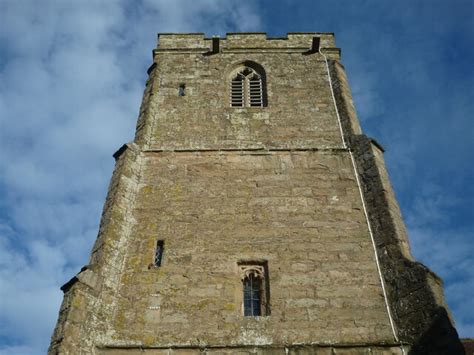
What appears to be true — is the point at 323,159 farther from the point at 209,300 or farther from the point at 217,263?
the point at 209,300

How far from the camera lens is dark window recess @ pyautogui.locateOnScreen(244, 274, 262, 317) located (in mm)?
8172

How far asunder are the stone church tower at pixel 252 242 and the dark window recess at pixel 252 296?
20mm

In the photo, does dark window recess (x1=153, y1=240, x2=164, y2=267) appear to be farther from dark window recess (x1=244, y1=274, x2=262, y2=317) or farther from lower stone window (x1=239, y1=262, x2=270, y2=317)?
dark window recess (x1=244, y1=274, x2=262, y2=317)

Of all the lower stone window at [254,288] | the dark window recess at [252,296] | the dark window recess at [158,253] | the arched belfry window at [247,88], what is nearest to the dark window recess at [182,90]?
the arched belfry window at [247,88]

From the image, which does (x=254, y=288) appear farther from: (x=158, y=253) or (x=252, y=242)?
(x=158, y=253)

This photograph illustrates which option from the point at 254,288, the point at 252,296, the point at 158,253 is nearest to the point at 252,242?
the point at 254,288

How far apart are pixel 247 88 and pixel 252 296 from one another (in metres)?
6.29

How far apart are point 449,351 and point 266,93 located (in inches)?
303

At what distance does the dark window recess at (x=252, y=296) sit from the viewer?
8172 millimetres

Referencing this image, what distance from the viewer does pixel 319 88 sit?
1287 centimetres

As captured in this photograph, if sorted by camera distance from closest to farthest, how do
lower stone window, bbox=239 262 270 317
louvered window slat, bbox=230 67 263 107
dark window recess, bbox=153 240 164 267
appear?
lower stone window, bbox=239 262 270 317, dark window recess, bbox=153 240 164 267, louvered window slat, bbox=230 67 263 107

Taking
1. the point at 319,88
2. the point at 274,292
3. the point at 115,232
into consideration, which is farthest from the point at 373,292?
the point at 319,88

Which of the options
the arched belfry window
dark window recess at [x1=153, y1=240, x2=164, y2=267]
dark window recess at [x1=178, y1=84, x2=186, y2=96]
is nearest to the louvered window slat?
the arched belfry window

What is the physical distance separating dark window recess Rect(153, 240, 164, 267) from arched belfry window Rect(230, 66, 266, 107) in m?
4.71
